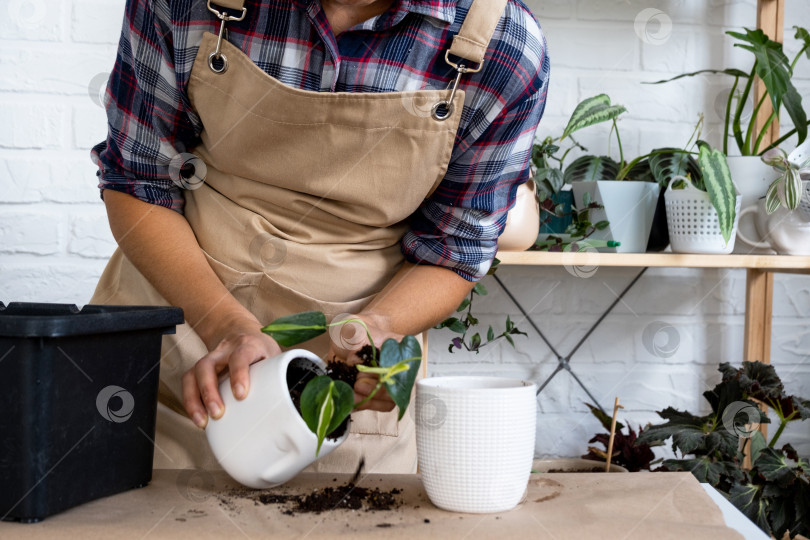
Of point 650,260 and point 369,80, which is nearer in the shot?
point 369,80

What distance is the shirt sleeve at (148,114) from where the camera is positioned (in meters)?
0.80

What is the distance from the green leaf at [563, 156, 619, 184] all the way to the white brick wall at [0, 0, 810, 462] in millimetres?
156

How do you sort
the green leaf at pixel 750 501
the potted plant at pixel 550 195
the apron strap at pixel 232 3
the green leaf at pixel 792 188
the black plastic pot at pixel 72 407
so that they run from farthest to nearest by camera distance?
1. the potted plant at pixel 550 195
2. the green leaf at pixel 792 188
3. the green leaf at pixel 750 501
4. the apron strap at pixel 232 3
5. the black plastic pot at pixel 72 407

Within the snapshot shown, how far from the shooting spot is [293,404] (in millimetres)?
569

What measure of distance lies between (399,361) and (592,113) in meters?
1.07

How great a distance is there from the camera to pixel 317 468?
2.60 feet

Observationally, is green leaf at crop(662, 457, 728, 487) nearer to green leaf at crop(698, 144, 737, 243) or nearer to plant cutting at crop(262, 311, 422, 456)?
green leaf at crop(698, 144, 737, 243)

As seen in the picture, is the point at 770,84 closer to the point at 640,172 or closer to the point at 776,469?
the point at 640,172

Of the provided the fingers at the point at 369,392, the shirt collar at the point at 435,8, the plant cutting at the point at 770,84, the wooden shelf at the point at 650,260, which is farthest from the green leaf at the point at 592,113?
the fingers at the point at 369,392

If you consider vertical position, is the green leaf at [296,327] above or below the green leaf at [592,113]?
below

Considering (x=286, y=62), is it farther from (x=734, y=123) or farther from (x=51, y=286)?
(x=734, y=123)

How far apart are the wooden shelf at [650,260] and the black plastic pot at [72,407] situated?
0.90m

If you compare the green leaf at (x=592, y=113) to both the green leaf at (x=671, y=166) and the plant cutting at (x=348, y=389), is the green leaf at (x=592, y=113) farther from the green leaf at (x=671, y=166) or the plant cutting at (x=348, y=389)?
the plant cutting at (x=348, y=389)

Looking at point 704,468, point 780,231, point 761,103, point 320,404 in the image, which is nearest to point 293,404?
point 320,404
